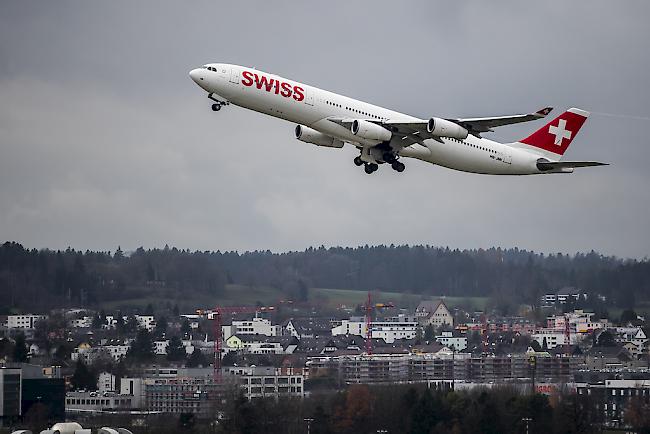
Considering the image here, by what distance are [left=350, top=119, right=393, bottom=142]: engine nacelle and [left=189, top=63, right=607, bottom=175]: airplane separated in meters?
0.04

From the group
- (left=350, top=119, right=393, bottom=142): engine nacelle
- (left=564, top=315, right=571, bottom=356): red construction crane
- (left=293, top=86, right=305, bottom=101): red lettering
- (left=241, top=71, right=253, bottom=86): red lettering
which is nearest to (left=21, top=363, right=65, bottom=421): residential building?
(left=241, top=71, right=253, bottom=86): red lettering

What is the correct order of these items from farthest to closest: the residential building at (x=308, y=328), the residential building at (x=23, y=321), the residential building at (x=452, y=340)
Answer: the residential building at (x=308, y=328)
the residential building at (x=452, y=340)
the residential building at (x=23, y=321)

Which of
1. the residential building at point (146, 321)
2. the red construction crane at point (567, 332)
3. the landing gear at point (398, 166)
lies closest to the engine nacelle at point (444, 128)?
the landing gear at point (398, 166)

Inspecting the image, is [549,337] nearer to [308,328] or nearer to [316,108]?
[308,328]

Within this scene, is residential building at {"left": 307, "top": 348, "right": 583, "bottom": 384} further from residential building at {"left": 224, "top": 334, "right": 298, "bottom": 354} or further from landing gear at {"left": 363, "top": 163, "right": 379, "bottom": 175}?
landing gear at {"left": 363, "top": 163, "right": 379, "bottom": 175}

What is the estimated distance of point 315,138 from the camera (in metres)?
66.1

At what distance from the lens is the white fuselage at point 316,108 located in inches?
2404

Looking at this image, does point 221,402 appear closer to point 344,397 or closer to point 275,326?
point 344,397

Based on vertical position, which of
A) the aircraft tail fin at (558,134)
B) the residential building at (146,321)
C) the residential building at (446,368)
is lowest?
the residential building at (446,368)

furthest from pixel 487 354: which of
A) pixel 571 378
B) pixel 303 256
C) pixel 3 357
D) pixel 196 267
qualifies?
pixel 303 256

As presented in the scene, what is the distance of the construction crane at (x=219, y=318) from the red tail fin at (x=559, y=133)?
2348 cm

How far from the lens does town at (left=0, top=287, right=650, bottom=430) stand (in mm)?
76125

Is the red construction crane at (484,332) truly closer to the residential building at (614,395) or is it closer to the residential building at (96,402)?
the residential building at (614,395)

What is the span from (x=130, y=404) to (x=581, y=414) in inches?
1017
